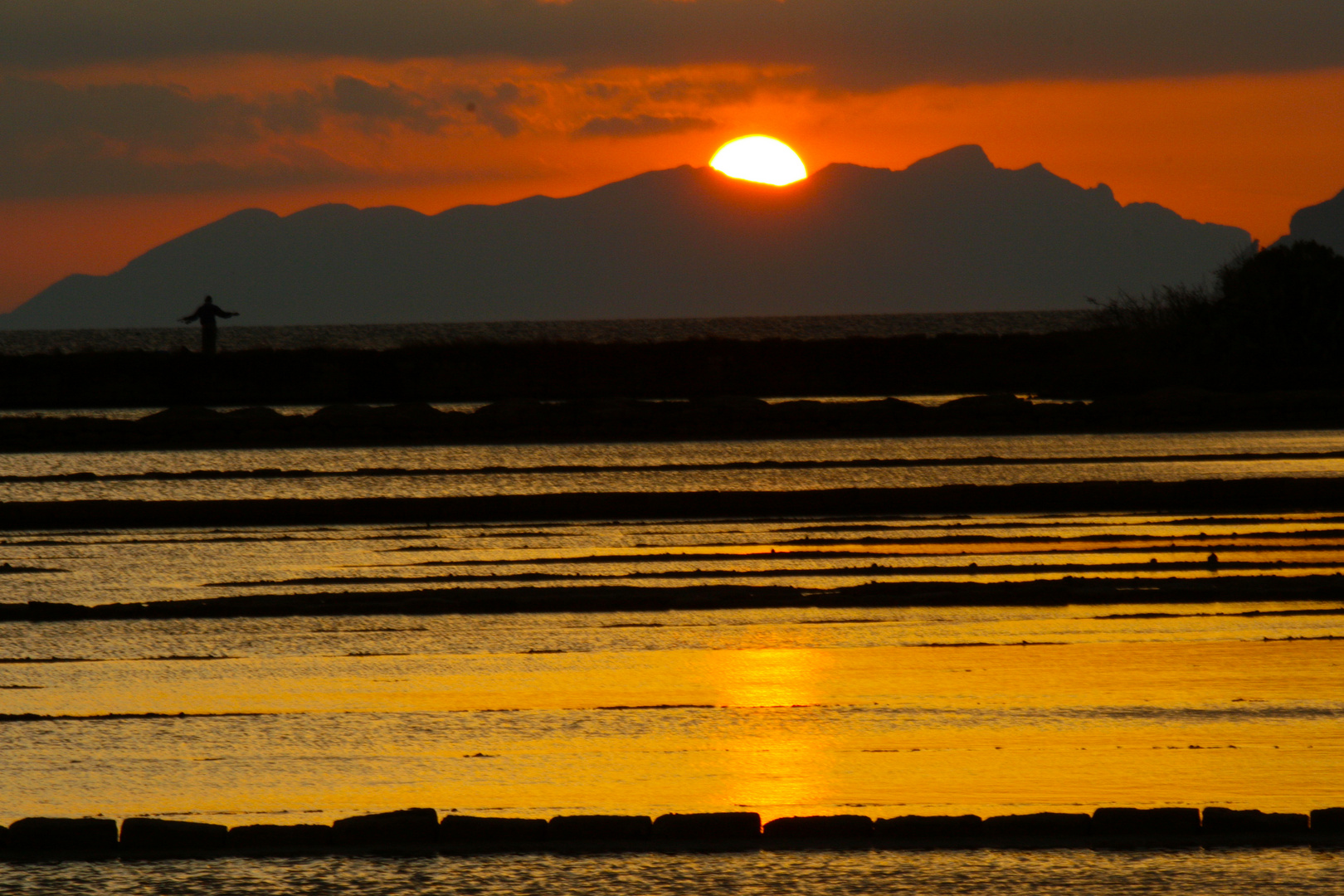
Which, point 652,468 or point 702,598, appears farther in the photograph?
point 652,468

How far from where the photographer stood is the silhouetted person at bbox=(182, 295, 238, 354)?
35.9 m

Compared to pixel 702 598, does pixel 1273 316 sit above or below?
above

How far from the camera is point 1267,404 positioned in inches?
1187

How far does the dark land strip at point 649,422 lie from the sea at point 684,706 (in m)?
13.0

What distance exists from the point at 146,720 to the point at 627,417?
71.6 ft

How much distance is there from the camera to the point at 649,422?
29.6m

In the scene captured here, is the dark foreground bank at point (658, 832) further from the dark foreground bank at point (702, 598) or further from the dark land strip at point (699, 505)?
the dark land strip at point (699, 505)

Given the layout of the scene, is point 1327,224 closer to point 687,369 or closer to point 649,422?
point 687,369

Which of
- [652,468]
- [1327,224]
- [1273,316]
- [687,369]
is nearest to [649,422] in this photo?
[652,468]

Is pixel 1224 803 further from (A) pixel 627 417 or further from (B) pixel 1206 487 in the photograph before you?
(A) pixel 627 417

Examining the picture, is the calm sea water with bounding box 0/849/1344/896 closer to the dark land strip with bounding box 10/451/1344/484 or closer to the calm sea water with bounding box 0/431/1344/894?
the calm sea water with bounding box 0/431/1344/894

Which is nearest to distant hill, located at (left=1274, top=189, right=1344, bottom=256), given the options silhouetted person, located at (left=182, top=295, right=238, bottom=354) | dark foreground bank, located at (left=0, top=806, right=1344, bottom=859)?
silhouetted person, located at (left=182, top=295, right=238, bottom=354)

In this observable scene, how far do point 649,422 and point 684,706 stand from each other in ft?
70.6

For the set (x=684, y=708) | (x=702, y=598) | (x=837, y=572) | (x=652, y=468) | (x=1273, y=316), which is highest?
(x=1273, y=316)
